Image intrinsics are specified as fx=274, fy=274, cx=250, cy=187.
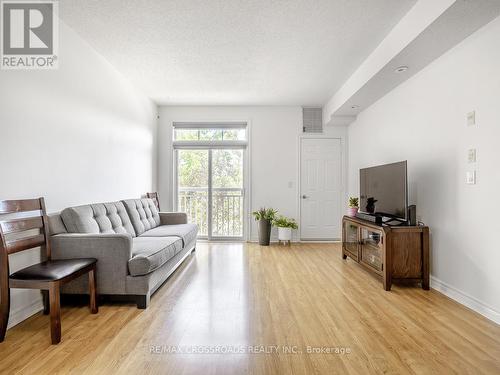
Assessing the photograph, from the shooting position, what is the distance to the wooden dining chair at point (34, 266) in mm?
1764

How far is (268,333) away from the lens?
1.92 m

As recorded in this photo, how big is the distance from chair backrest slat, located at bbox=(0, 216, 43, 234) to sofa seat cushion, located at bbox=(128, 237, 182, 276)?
75 cm

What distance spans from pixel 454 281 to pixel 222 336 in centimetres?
223

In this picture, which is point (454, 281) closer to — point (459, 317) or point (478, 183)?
point (459, 317)

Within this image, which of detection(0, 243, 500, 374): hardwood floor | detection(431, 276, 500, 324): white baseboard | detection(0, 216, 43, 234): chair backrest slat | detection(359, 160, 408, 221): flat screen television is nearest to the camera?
detection(0, 243, 500, 374): hardwood floor

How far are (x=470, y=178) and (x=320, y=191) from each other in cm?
292

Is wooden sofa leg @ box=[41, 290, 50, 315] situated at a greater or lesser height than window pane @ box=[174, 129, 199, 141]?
lesser

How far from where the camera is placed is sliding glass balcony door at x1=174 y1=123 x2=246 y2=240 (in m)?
5.27

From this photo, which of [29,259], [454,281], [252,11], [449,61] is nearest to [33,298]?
[29,259]

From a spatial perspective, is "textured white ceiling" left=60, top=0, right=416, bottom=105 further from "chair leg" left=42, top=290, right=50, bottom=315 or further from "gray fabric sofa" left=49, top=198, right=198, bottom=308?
"chair leg" left=42, top=290, right=50, bottom=315

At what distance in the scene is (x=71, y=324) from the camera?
6.73ft

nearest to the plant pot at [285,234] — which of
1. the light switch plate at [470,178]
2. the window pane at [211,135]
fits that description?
the window pane at [211,135]

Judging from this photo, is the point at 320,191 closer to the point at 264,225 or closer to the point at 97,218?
the point at 264,225

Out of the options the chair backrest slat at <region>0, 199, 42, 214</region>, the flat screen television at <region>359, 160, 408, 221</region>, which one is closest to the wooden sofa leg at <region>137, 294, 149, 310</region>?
the chair backrest slat at <region>0, 199, 42, 214</region>
